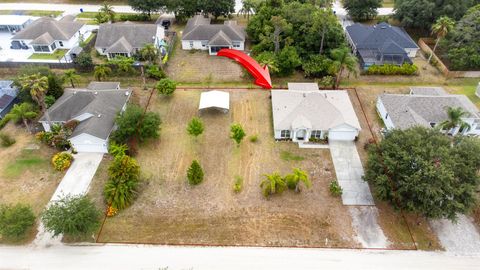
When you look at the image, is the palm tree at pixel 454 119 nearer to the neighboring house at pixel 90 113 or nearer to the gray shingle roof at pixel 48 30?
the neighboring house at pixel 90 113

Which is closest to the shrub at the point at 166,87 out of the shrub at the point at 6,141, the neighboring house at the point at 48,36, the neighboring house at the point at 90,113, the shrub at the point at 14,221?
the neighboring house at the point at 90,113

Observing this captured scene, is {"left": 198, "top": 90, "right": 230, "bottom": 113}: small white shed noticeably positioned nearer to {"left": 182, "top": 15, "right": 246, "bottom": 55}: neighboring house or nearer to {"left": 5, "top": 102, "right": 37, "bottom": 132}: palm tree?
{"left": 182, "top": 15, "right": 246, "bottom": 55}: neighboring house

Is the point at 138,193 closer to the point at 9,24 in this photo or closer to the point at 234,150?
the point at 234,150

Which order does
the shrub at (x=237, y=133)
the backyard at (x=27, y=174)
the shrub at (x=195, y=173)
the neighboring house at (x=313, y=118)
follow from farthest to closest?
1. the neighboring house at (x=313, y=118)
2. the shrub at (x=237, y=133)
3. the shrub at (x=195, y=173)
4. the backyard at (x=27, y=174)

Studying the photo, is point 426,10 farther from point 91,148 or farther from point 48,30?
point 48,30

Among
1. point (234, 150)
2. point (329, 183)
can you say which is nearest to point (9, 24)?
point (234, 150)
